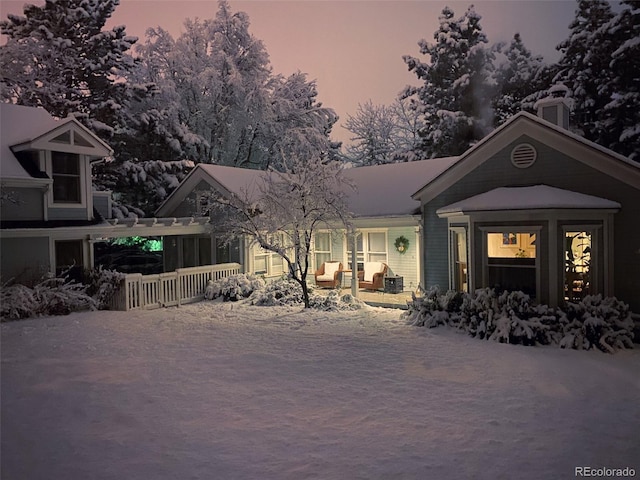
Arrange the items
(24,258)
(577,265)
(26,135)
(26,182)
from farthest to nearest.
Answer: (26,135) < (26,182) < (24,258) < (577,265)

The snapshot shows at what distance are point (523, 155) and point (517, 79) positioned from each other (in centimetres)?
1855

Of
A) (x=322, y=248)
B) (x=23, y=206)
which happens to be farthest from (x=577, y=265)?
(x=23, y=206)

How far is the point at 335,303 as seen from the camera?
1331cm

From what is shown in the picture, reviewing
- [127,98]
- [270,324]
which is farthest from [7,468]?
[127,98]

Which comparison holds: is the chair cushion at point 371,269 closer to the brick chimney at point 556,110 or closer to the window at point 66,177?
the brick chimney at point 556,110

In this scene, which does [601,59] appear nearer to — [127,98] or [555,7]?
[555,7]

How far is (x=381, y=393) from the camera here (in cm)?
666

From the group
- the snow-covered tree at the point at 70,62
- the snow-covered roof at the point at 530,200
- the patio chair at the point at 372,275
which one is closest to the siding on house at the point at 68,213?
the patio chair at the point at 372,275

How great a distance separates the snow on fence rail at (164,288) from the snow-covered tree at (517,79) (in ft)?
64.7

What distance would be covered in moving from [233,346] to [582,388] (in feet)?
20.2

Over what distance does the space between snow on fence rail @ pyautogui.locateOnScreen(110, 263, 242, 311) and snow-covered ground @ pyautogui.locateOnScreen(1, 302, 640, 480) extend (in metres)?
2.90

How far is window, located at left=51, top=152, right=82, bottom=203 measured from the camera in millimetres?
14289

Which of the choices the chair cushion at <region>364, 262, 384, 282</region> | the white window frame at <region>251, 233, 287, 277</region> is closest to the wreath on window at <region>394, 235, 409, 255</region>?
the chair cushion at <region>364, 262, 384, 282</region>

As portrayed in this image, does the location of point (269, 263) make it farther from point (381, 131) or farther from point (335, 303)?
point (381, 131)
